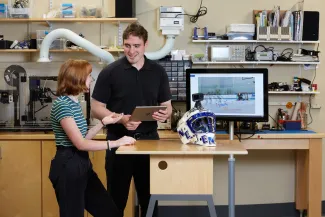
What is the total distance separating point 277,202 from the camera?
4.88 metres

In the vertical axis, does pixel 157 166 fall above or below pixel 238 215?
above

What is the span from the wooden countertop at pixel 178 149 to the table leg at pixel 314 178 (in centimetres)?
149

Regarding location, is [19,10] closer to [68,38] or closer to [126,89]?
[68,38]

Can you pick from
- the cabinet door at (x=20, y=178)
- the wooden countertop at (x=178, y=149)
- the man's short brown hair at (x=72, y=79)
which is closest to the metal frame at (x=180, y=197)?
the wooden countertop at (x=178, y=149)

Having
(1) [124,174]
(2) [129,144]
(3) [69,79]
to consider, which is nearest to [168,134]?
(1) [124,174]

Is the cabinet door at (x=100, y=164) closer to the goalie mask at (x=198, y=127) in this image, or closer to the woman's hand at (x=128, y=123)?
the woman's hand at (x=128, y=123)

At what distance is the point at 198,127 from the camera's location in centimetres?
290

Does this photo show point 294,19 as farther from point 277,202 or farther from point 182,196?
point 182,196

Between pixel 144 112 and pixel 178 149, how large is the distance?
0.33 metres

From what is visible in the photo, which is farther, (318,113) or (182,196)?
(318,113)

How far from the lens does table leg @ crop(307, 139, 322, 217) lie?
13.9 feet

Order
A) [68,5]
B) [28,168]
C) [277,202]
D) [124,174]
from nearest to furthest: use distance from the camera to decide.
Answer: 1. [124,174]
2. [28,168]
3. [68,5]
4. [277,202]

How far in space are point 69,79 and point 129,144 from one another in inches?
20.0

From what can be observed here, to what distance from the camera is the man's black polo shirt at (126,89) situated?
127 inches
